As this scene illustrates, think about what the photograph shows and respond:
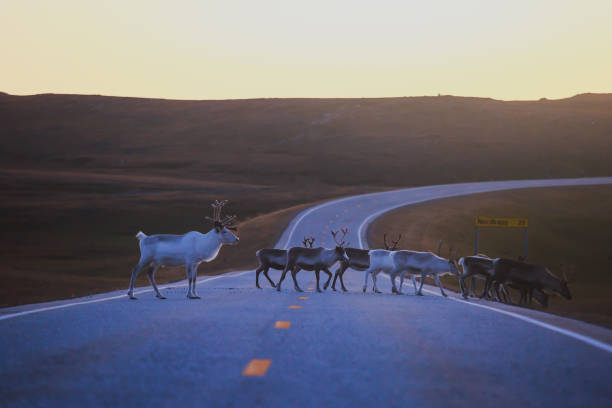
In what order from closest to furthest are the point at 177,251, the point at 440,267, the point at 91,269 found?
the point at 177,251 < the point at 440,267 < the point at 91,269

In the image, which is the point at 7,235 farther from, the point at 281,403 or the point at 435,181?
the point at 435,181

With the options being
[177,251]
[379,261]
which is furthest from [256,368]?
[379,261]

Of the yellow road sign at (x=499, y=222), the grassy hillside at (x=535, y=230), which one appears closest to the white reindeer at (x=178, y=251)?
the grassy hillside at (x=535, y=230)

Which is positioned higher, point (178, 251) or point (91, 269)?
point (178, 251)

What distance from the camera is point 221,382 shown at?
19.7ft

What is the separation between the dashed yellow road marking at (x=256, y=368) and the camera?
6328 millimetres

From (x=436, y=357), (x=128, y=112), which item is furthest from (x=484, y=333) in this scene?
(x=128, y=112)

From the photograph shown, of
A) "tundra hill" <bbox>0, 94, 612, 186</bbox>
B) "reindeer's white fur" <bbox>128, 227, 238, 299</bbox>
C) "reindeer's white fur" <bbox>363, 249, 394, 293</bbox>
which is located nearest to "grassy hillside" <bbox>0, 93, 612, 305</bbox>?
"tundra hill" <bbox>0, 94, 612, 186</bbox>

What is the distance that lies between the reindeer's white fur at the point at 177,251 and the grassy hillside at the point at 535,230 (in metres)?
23.3

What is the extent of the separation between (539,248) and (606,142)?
106459 millimetres

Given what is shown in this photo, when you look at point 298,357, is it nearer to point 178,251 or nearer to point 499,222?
point 178,251

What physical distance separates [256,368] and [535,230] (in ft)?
184

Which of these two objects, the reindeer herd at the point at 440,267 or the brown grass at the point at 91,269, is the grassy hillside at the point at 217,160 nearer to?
the brown grass at the point at 91,269

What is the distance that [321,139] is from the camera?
151875 millimetres
